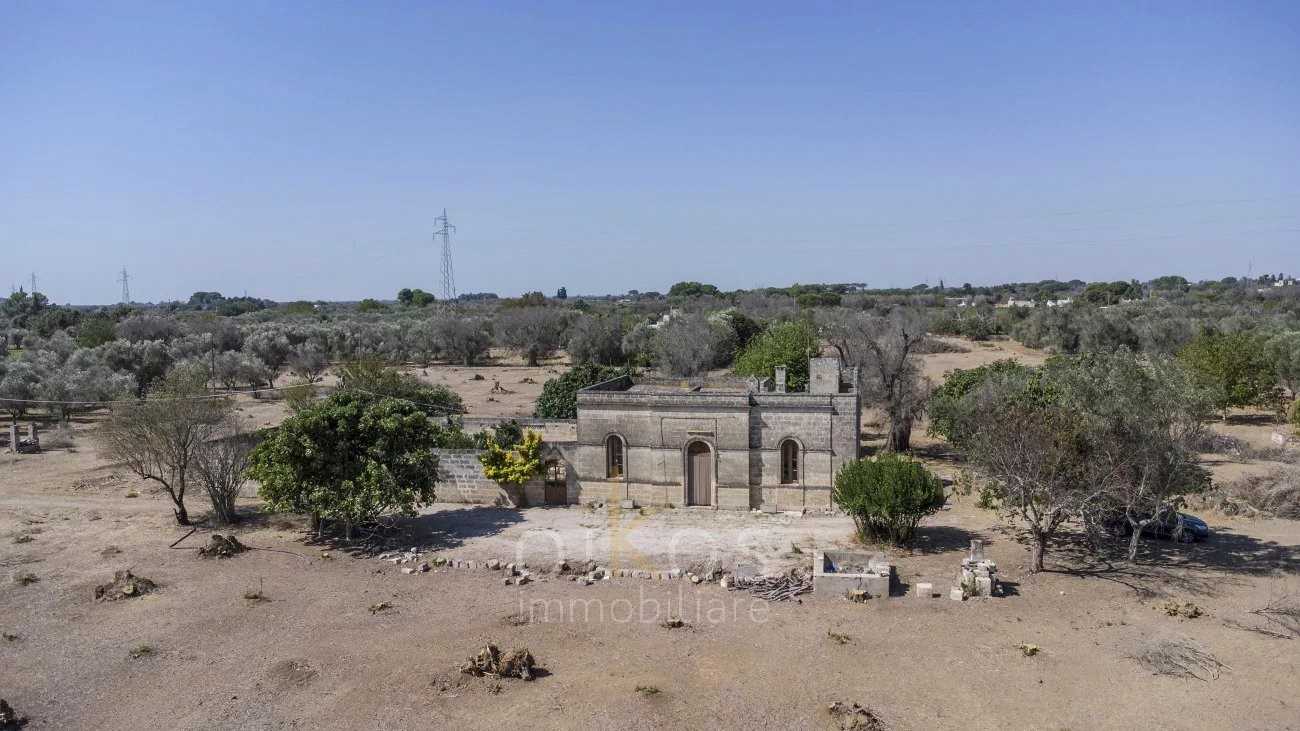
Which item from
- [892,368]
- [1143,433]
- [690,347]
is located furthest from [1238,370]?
[690,347]

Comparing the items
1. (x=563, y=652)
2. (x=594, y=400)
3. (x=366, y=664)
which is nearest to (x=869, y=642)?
(x=563, y=652)

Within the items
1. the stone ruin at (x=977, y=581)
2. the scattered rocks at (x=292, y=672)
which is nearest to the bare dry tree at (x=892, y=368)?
the stone ruin at (x=977, y=581)

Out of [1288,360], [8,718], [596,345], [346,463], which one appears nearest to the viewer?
[8,718]

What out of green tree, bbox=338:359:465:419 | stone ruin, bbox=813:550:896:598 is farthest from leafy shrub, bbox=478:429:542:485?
stone ruin, bbox=813:550:896:598

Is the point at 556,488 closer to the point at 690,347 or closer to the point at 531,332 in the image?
the point at 690,347

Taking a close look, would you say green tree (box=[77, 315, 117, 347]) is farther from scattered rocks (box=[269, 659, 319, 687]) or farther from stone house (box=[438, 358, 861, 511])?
scattered rocks (box=[269, 659, 319, 687])
